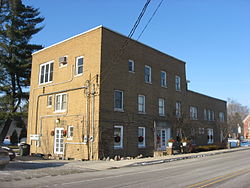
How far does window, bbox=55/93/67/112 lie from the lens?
22389 mm

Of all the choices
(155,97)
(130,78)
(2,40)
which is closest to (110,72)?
(130,78)

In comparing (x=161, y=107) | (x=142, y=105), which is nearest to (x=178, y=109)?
(x=161, y=107)

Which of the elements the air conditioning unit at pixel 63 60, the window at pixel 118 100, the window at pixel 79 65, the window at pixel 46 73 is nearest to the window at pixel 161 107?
the window at pixel 118 100

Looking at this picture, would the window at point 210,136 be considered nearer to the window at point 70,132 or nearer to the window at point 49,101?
the window at point 70,132

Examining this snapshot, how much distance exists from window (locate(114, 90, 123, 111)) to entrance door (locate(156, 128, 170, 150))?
20.4 feet

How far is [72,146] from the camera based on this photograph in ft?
67.3

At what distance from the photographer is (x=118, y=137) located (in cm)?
2058

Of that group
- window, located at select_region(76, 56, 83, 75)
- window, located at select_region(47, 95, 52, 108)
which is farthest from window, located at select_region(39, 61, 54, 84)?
window, located at select_region(76, 56, 83, 75)

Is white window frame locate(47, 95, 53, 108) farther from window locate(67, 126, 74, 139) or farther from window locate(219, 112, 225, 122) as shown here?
window locate(219, 112, 225, 122)

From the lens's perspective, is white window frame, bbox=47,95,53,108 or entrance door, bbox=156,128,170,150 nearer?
white window frame, bbox=47,95,53,108

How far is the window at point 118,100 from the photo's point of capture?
21.1 metres

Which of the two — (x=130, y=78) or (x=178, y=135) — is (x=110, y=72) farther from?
(x=178, y=135)

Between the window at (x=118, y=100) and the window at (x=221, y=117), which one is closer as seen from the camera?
the window at (x=118, y=100)

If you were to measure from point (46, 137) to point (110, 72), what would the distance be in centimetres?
858
